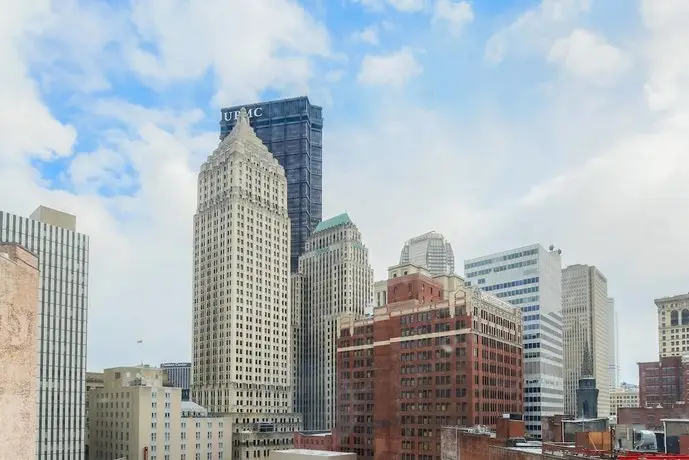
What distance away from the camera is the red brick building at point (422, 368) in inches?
4717

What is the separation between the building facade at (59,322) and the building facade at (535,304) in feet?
308

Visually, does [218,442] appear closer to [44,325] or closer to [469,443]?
[44,325]

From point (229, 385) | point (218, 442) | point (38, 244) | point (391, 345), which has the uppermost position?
point (38, 244)

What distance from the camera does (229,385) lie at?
618ft

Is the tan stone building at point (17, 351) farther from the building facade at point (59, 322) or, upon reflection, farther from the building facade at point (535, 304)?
the building facade at point (535, 304)

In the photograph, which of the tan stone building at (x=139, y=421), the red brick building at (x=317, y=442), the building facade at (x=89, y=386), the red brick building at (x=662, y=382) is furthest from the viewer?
the red brick building at (x=662, y=382)

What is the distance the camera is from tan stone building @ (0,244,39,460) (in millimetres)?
29797

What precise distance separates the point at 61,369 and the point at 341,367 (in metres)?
53.4

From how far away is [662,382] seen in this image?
188750 mm

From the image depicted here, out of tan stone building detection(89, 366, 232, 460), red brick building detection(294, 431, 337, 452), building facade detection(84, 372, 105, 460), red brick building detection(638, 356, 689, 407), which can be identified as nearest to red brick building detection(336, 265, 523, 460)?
red brick building detection(294, 431, 337, 452)

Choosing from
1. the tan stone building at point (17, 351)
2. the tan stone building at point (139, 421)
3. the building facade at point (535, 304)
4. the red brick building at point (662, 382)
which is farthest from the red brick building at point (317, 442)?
the tan stone building at point (17, 351)

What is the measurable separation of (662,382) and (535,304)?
40978 mm

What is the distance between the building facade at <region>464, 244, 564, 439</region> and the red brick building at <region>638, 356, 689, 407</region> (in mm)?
20939

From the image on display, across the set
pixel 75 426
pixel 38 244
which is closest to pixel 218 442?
pixel 75 426
